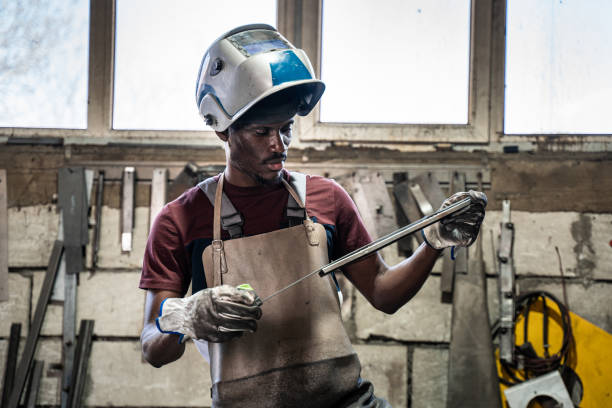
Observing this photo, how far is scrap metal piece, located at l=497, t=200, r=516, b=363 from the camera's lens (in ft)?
8.57

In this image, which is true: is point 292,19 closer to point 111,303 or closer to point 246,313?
point 111,303

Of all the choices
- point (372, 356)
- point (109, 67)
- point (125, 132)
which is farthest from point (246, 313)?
point (109, 67)

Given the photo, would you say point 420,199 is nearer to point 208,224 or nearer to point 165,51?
point 208,224

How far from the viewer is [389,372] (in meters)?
2.72

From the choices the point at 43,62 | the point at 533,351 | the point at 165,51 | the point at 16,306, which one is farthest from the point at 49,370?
the point at 533,351

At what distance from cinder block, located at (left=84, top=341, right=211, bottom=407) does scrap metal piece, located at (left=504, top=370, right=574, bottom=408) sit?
1551 millimetres

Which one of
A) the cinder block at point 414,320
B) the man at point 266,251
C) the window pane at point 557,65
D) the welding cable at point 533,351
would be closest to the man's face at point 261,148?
the man at point 266,251

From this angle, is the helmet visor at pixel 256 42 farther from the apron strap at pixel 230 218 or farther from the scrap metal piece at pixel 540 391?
the scrap metal piece at pixel 540 391

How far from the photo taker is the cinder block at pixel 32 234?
282 centimetres

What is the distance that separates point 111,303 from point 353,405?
6.17 ft

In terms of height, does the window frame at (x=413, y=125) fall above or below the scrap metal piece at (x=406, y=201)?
above

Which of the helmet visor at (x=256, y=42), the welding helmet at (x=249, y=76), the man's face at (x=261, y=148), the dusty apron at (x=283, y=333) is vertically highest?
the helmet visor at (x=256, y=42)

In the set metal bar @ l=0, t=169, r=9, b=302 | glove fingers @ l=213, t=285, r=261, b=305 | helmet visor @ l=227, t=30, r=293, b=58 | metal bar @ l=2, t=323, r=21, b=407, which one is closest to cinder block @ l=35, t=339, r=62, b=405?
metal bar @ l=2, t=323, r=21, b=407

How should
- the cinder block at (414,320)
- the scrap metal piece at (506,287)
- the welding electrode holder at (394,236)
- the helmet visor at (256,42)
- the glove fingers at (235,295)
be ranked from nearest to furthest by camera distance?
the glove fingers at (235,295)
the welding electrode holder at (394,236)
the helmet visor at (256,42)
the scrap metal piece at (506,287)
the cinder block at (414,320)
